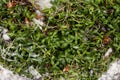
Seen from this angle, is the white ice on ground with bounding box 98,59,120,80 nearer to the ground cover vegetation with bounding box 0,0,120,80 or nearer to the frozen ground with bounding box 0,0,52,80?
the ground cover vegetation with bounding box 0,0,120,80

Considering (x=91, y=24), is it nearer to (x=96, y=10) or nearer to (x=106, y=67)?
(x=96, y=10)

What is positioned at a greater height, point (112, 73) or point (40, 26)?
point (40, 26)

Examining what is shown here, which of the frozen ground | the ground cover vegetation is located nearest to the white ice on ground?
the ground cover vegetation

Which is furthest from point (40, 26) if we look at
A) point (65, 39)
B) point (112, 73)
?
point (112, 73)

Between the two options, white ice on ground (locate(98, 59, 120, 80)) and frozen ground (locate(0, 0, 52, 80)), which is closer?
frozen ground (locate(0, 0, 52, 80))

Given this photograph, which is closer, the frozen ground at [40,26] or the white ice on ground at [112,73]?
the frozen ground at [40,26]

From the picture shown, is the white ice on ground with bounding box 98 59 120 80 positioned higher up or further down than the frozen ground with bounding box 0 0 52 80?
further down

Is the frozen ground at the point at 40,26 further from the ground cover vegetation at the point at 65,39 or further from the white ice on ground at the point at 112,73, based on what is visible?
the white ice on ground at the point at 112,73

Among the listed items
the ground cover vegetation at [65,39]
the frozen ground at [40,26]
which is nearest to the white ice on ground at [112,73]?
the ground cover vegetation at [65,39]

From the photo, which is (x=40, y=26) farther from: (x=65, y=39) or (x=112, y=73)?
A: (x=112, y=73)
